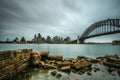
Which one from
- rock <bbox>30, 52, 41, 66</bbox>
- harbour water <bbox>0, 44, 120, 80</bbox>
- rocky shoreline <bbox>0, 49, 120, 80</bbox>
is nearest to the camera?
rocky shoreline <bbox>0, 49, 120, 80</bbox>

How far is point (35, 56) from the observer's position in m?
11.4

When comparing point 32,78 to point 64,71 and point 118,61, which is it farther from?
point 118,61

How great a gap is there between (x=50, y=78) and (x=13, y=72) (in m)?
2.56

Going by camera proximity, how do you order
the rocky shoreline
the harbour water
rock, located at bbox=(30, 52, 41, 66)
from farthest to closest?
rock, located at bbox=(30, 52, 41, 66), the harbour water, the rocky shoreline

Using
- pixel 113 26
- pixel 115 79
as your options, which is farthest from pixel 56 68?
pixel 113 26

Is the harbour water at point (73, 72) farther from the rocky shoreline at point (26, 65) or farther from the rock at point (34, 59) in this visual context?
the rock at point (34, 59)

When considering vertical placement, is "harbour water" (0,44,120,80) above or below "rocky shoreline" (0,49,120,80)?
below

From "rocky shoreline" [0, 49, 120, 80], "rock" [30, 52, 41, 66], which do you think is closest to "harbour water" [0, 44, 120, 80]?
"rocky shoreline" [0, 49, 120, 80]

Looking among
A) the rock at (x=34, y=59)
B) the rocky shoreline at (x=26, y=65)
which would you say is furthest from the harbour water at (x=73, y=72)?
the rock at (x=34, y=59)

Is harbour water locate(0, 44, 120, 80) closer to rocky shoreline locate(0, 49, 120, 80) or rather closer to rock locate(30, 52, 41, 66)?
rocky shoreline locate(0, 49, 120, 80)

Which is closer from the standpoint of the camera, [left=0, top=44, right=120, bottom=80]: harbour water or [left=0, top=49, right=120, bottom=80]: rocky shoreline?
[left=0, top=49, right=120, bottom=80]: rocky shoreline

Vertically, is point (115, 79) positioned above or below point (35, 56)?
below

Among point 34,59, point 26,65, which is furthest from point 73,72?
point 26,65

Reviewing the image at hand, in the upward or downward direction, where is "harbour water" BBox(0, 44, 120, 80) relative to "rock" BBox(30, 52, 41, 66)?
downward
